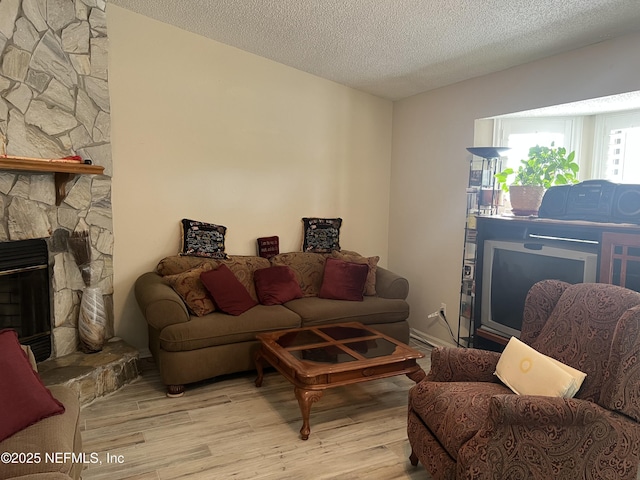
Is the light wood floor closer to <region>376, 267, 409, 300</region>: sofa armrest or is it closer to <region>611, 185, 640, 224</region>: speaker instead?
<region>376, 267, 409, 300</region>: sofa armrest

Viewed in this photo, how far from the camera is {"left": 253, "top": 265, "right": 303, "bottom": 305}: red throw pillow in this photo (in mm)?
3836

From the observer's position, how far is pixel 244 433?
8.93ft

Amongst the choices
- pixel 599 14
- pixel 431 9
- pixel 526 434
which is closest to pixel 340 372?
pixel 526 434

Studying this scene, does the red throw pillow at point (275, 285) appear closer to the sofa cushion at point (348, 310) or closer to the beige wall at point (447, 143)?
the sofa cushion at point (348, 310)

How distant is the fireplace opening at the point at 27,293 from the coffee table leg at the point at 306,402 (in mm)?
1931

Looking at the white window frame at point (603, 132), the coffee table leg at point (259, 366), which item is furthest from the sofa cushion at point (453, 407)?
the white window frame at point (603, 132)

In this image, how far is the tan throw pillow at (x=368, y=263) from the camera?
13.9 ft

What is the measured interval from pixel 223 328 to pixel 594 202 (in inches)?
105

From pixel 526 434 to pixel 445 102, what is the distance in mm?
3188

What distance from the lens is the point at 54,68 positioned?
3.21 metres

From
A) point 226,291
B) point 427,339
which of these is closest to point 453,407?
point 226,291

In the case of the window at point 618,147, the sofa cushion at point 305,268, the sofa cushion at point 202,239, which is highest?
the window at point 618,147

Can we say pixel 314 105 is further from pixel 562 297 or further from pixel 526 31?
pixel 562 297

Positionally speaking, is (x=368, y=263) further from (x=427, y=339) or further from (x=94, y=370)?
(x=94, y=370)
